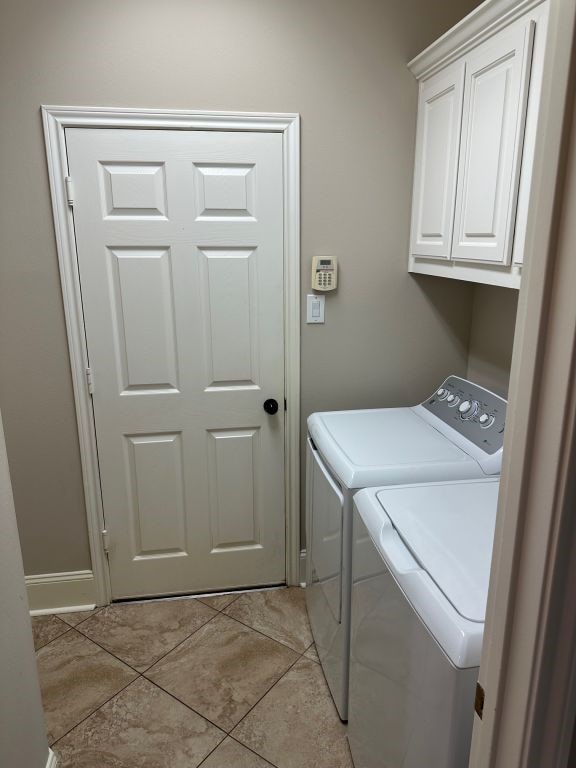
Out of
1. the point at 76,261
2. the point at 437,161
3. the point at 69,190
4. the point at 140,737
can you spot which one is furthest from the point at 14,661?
the point at 437,161

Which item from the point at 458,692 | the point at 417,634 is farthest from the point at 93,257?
the point at 458,692

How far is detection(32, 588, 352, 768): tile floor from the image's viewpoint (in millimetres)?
1743

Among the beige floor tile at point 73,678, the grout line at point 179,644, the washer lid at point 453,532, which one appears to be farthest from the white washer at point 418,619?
the beige floor tile at point 73,678

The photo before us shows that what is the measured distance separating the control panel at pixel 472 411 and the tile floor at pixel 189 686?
1.09m

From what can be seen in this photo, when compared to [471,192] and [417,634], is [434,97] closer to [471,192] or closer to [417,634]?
[471,192]

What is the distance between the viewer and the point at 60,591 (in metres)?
2.40

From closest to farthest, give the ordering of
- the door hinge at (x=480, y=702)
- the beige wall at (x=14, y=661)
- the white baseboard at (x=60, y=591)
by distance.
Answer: the door hinge at (x=480, y=702)
the beige wall at (x=14, y=661)
the white baseboard at (x=60, y=591)

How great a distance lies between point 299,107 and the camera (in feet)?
6.83

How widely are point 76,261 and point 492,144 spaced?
1552 mm

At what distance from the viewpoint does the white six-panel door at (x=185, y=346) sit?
2057mm

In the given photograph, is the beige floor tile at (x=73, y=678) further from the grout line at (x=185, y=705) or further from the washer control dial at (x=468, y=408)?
the washer control dial at (x=468, y=408)

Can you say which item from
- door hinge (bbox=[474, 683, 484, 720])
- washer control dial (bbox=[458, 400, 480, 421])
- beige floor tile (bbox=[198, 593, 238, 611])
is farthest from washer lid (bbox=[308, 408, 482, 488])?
beige floor tile (bbox=[198, 593, 238, 611])

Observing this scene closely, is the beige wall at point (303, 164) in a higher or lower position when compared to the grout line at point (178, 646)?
higher

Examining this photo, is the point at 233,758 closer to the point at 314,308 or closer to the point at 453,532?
the point at 453,532
